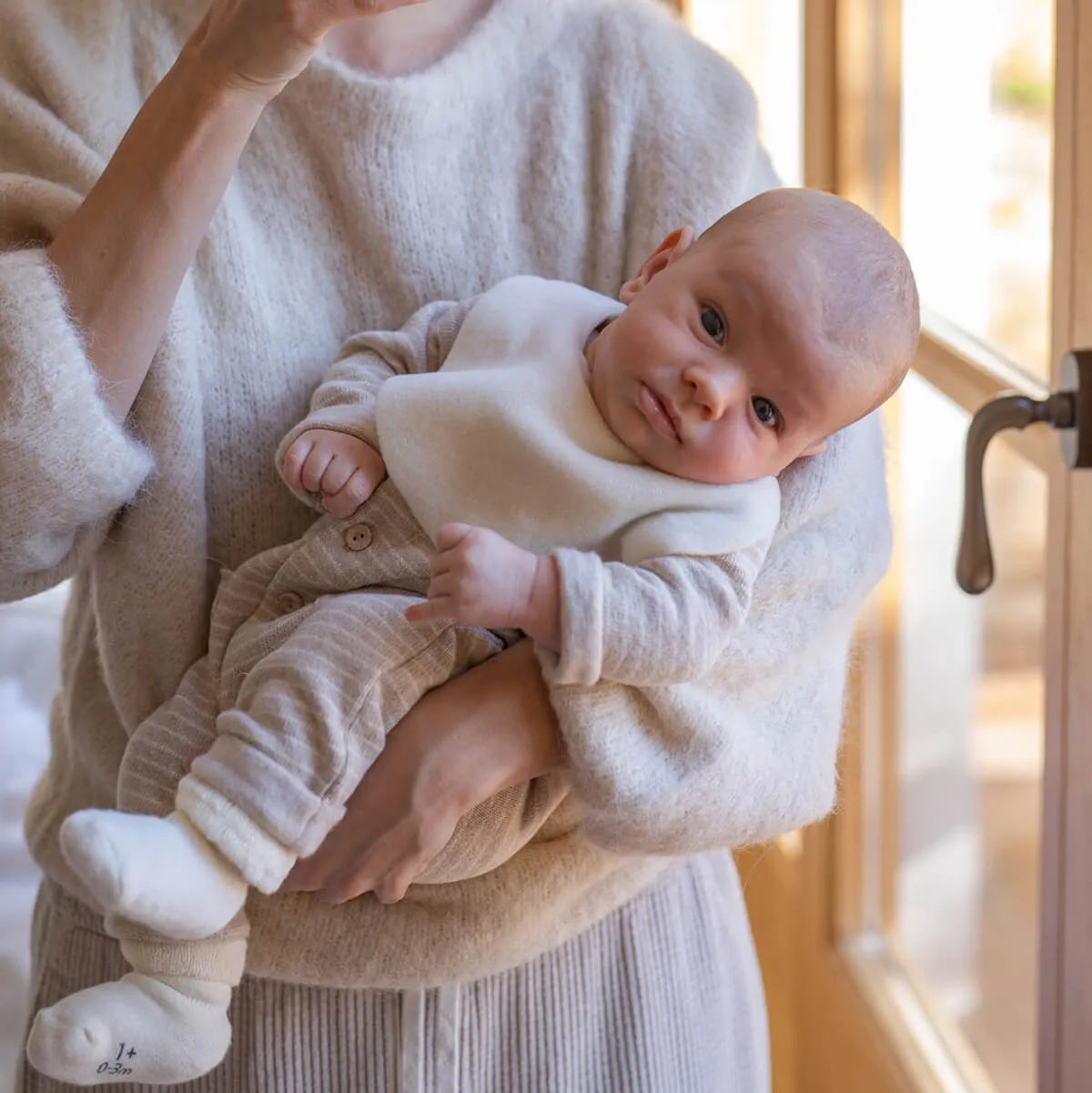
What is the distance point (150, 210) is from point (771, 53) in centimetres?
163

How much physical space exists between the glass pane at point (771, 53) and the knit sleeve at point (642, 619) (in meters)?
1.30

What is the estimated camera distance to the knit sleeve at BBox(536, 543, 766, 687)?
841mm

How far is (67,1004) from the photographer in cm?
85

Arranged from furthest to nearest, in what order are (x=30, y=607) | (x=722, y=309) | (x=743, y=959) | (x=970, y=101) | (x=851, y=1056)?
1. (x=30, y=607)
2. (x=851, y=1056)
3. (x=970, y=101)
4. (x=743, y=959)
5. (x=722, y=309)

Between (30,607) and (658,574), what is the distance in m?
1.82

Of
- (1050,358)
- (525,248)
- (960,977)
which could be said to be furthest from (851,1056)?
(525,248)

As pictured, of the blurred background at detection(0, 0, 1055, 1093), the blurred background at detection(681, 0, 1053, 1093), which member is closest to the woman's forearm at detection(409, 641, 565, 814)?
the blurred background at detection(0, 0, 1055, 1093)

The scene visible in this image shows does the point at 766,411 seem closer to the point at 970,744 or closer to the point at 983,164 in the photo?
the point at 983,164

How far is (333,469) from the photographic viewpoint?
960 mm

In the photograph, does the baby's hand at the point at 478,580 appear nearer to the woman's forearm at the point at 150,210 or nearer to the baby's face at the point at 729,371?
the baby's face at the point at 729,371

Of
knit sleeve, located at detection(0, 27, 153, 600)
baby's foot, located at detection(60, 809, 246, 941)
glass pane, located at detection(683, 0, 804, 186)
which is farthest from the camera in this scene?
glass pane, located at detection(683, 0, 804, 186)

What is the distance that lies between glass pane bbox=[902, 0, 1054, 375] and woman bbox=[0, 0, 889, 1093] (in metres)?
0.36

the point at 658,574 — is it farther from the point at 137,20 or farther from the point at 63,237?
the point at 137,20

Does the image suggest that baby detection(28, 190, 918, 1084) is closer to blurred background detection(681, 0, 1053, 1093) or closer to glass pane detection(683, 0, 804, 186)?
blurred background detection(681, 0, 1053, 1093)
